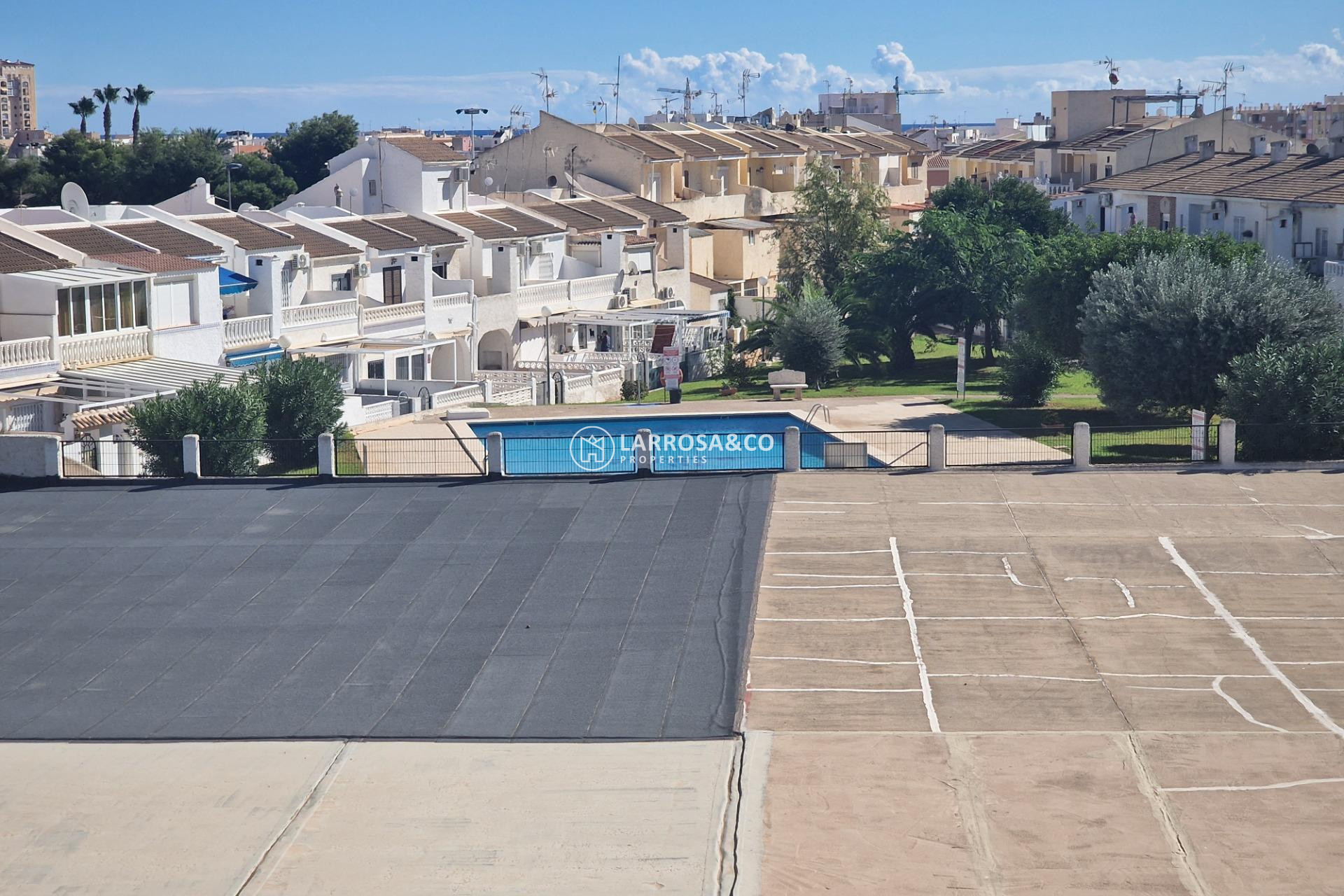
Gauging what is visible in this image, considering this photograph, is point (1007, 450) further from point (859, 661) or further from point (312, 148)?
point (312, 148)

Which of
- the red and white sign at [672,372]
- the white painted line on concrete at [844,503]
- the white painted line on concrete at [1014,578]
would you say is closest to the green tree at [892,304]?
the red and white sign at [672,372]

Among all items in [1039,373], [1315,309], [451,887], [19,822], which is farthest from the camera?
[1039,373]

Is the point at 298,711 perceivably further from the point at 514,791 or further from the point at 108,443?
the point at 108,443

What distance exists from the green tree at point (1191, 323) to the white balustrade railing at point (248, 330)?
26.7m

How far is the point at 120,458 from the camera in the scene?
37.7m

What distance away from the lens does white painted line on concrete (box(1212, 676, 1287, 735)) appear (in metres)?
22.6

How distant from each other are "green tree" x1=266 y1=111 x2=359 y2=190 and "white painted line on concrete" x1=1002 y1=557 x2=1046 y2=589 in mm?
89737

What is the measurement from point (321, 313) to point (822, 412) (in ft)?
59.4

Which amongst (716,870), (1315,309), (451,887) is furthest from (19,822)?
(1315,309)

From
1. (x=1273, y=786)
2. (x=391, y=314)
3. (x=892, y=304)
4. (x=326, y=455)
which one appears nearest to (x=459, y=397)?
(x=391, y=314)

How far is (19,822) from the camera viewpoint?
1994cm

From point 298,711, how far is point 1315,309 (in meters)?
30.8

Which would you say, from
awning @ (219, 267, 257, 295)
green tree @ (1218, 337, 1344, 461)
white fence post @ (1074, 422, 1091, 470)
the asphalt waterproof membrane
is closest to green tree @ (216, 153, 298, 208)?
awning @ (219, 267, 257, 295)

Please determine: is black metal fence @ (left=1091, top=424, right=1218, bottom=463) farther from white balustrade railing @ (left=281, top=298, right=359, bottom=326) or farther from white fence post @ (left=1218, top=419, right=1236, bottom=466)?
white balustrade railing @ (left=281, top=298, right=359, bottom=326)
